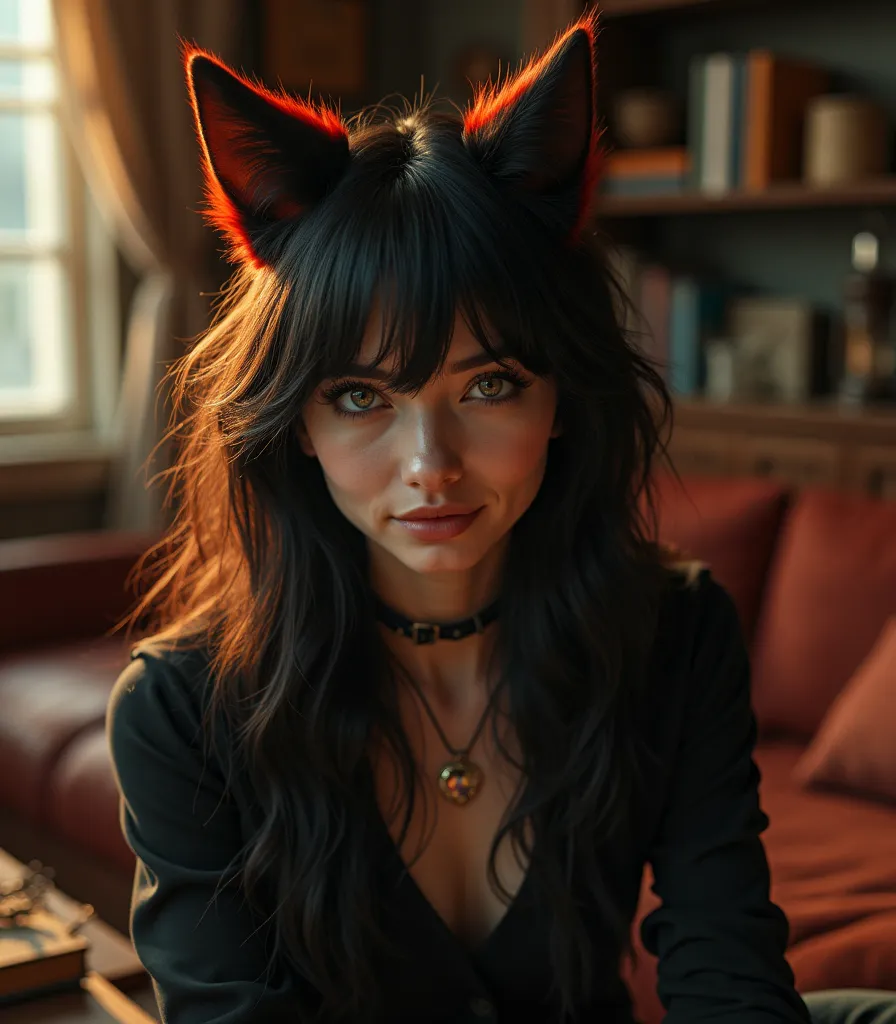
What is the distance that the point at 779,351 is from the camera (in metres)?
3.33

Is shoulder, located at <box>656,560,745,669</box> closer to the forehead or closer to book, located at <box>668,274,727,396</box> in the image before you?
the forehead

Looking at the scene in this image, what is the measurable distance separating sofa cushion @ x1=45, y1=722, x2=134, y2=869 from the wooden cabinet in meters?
1.67

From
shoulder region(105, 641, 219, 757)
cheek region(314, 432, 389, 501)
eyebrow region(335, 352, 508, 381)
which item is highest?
eyebrow region(335, 352, 508, 381)

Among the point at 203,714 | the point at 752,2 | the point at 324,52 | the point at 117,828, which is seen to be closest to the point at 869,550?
the point at 117,828

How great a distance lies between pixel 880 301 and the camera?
313 centimetres

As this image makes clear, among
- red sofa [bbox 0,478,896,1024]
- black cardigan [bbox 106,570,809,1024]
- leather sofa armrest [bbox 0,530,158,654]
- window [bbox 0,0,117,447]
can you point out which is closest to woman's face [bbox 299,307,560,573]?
black cardigan [bbox 106,570,809,1024]

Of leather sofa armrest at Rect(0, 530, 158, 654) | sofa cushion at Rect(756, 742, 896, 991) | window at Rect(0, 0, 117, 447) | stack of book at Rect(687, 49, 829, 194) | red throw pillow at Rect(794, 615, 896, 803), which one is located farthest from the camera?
window at Rect(0, 0, 117, 447)

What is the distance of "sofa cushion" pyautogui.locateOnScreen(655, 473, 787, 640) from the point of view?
2.37 metres

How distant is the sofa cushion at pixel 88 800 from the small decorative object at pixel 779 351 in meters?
→ 1.86

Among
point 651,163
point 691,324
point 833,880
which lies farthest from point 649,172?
point 833,880

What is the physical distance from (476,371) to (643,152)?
2700mm

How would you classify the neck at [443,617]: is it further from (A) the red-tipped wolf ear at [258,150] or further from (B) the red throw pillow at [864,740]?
(B) the red throw pillow at [864,740]

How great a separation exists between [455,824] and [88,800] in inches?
50.1

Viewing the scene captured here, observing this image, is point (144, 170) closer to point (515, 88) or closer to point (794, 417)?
point (794, 417)
